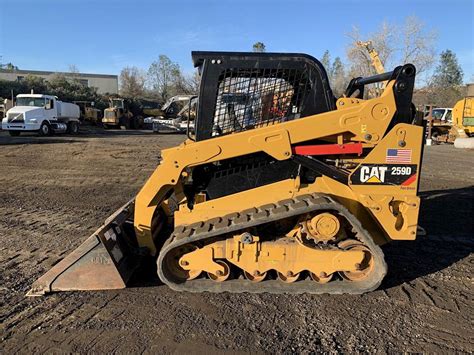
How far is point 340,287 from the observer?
3898mm

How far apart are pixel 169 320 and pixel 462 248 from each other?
13.4ft

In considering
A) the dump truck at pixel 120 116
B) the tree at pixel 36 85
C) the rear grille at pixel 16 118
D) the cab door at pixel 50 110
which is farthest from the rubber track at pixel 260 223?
the tree at pixel 36 85

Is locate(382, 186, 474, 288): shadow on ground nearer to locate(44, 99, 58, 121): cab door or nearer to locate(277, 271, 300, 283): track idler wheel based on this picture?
locate(277, 271, 300, 283): track idler wheel

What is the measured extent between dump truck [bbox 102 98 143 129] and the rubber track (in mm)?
35282

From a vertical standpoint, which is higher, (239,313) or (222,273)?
(222,273)

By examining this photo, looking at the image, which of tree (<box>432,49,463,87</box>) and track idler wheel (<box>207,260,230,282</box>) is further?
tree (<box>432,49,463,87</box>)

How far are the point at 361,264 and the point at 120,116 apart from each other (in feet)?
121

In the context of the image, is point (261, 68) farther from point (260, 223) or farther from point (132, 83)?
point (132, 83)

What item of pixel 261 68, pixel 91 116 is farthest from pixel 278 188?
pixel 91 116

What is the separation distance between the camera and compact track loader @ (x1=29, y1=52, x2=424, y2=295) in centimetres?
384

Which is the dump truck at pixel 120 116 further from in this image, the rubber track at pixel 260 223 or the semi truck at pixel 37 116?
the rubber track at pixel 260 223

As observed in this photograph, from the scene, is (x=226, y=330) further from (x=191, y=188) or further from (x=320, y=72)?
(x=320, y=72)

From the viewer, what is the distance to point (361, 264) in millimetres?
3953

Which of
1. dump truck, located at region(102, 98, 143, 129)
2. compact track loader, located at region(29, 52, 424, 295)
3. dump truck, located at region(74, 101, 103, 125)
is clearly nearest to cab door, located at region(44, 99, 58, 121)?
dump truck, located at region(102, 98, 143, 129)
